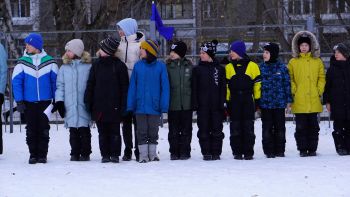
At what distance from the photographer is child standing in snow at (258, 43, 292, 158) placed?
1152cm

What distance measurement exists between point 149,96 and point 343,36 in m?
8.10

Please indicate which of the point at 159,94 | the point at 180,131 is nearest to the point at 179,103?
the point at 159,94

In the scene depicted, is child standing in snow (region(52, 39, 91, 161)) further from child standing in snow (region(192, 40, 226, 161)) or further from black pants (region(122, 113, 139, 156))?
child standing in snow (region(192, 40, 226, 161))

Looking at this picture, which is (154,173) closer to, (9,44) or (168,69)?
(168,69)

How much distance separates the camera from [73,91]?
37.2 feet

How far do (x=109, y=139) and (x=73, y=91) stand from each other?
33.8 inches

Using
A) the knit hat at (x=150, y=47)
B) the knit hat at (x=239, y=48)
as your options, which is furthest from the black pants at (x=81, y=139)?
the knit hat at (x=239, y=48)

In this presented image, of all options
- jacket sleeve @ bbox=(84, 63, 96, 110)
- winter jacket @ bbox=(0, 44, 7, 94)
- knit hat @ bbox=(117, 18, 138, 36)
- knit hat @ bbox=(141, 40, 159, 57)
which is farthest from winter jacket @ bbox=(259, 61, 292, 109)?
winter jacket @ bbox=(0, 44, 7, 94)

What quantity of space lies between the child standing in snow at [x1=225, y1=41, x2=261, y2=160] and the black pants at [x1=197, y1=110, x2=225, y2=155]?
7.8 inches

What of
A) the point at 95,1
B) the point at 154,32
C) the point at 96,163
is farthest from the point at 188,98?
the point at 95,1

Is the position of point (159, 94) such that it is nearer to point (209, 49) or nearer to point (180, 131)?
point (180, 131)

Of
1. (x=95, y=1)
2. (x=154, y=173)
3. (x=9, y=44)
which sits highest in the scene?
(x=95, y=1)

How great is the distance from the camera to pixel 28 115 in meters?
11.3

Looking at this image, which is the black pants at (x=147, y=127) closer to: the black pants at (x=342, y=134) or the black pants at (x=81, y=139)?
the black pants at (x=81, y=139)
